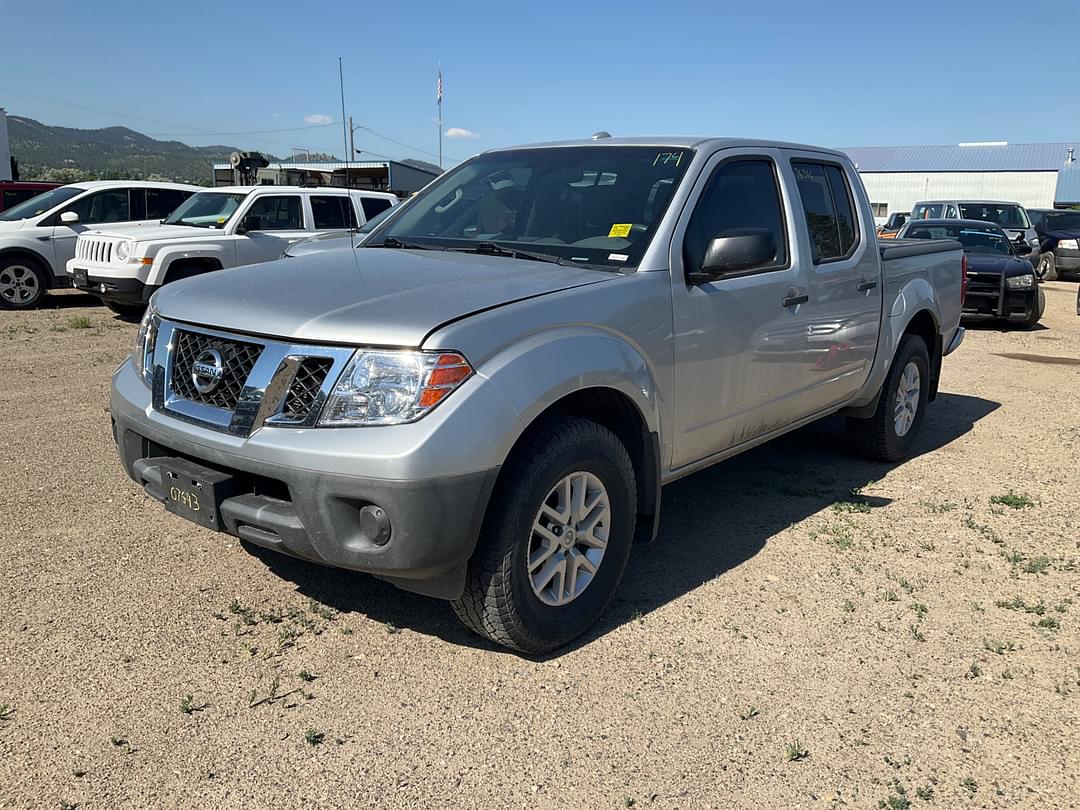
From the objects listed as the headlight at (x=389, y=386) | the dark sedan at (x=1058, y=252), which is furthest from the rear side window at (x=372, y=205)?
the dark sedan at (x=1058, y=252)

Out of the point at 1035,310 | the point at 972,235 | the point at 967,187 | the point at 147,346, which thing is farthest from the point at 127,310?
the point at 967,187

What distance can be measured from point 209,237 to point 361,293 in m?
9.15

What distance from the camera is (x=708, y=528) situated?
4934 mm

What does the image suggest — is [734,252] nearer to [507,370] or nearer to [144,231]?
[507,370]

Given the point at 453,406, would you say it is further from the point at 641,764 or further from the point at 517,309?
the point at 641,764

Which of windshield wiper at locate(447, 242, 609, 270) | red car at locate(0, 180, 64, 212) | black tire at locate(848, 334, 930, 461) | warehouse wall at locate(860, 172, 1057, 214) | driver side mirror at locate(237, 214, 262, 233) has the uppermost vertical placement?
warehouse wall at locate(860, 172, 1057, 214)

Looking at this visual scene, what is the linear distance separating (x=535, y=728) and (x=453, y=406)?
3.60 ft

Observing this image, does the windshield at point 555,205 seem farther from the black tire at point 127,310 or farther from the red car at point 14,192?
the red car at point 14,192

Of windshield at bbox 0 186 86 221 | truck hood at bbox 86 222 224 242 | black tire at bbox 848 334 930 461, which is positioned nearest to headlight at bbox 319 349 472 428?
black tire at bbox 848 334 930 461

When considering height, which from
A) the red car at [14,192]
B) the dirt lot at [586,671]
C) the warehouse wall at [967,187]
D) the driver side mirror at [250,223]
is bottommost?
the dirt lot at [586,671]

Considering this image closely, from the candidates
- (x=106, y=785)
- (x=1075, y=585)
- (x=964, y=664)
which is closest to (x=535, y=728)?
(x=106, y=785)

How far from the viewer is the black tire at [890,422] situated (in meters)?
5.98

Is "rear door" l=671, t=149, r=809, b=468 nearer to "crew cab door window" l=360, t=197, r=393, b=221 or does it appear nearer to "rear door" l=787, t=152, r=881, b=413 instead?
"rear door" l=787, t=152, r=881, b=413

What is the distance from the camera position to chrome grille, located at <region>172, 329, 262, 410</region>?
10.5 ft
